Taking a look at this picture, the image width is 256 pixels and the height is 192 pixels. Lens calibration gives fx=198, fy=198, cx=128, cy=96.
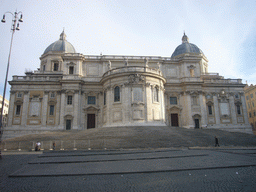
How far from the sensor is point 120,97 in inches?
1344

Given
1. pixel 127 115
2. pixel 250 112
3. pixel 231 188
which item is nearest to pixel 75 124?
pixel 127 115

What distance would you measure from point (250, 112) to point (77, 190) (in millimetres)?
63304

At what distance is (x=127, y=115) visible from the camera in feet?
107

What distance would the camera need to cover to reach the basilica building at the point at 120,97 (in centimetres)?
3428

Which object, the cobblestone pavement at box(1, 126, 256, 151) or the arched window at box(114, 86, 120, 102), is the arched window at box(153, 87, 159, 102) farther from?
the cobblestone pavement at box(1, 126, 256, 151)

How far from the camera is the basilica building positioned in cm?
3428

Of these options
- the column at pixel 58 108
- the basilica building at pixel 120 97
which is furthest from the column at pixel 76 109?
the column at pixel 58 108

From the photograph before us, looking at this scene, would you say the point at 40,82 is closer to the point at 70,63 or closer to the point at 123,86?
the point at 70,63

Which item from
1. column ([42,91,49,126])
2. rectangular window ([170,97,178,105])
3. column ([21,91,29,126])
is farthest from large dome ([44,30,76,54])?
rectangular window ([170,97,178,105])

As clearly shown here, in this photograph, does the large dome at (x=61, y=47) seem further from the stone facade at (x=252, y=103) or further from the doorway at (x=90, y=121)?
the stone facade at (x=252, y=103)

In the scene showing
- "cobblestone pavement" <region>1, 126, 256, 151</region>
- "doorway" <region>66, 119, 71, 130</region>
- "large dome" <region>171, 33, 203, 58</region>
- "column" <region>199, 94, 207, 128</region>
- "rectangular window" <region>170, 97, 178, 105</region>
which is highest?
"large dome" <region>171, 33, 203, 58</region>

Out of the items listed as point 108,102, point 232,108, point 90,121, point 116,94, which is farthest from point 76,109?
point 232,108

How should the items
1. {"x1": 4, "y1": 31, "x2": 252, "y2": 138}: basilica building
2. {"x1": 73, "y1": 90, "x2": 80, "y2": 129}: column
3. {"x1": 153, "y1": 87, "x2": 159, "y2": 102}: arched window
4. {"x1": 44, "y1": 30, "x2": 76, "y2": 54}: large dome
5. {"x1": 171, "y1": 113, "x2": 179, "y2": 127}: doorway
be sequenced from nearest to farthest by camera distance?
{"x1": 4, "y1": 31, "x2": 252, "y2": 138}: basilica building → {"x1": 153, "y1": 87, "x2": 159, "y2": 102}: arched window → {"x1": 73, "y1": 90, "x2": 80, "y2": 129}: column → {"x1": 171, "y1": 113, "x2": 179, "y2": 127}: doorway → {"x1": 44, "y1": 30, "x2": 76, "y2": 54}: large dome

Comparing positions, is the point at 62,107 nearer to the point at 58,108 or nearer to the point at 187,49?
the point at 58,108
